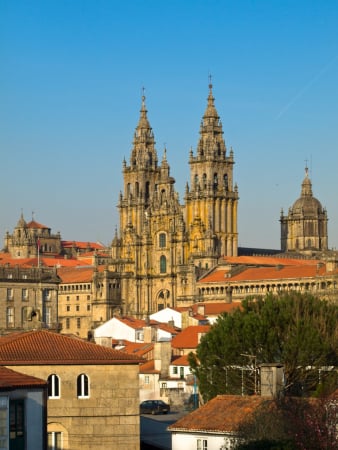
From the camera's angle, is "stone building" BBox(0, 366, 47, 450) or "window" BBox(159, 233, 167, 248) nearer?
"stone building" BBox(0, 366, 47, 450)

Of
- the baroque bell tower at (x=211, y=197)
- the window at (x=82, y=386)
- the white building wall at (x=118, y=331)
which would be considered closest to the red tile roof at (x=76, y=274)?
the baroque bell tower at (x=211, y=197)

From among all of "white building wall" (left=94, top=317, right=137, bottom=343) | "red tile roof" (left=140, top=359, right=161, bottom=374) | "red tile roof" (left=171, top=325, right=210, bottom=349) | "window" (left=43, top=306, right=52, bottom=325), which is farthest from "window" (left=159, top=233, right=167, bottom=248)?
"red tile roof" (left=140, top=359, right=161, bottom=374)

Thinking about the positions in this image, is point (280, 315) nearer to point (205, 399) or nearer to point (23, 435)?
point (205, 399)

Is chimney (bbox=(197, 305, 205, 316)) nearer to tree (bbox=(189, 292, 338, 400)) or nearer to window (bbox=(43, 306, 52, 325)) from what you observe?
window (bbox=(43, 306, 52, 325))

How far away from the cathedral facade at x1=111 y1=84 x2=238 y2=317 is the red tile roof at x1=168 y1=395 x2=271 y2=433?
117 meters

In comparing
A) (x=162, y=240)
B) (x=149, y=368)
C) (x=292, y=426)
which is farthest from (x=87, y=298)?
(x=292, y=426)

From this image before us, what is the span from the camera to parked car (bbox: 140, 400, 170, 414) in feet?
245

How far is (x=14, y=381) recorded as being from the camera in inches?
1355

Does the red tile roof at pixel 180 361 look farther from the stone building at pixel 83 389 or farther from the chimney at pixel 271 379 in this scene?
the stone building at pixel 83 389

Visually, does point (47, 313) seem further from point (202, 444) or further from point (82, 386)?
point (202, 444)

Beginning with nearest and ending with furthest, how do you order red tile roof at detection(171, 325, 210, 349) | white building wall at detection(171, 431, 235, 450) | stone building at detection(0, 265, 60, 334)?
white building wall at detection(171, 431, 235, 450), red tile roof at detection(171, 325, 210, 349), stone building at detection(0, 265, 60, 334)

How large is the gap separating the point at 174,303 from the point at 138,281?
8.74 meters

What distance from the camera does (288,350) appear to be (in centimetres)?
6025

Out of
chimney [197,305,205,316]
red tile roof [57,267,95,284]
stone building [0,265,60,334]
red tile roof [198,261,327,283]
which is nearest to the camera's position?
stone building [0,265,60,334]
